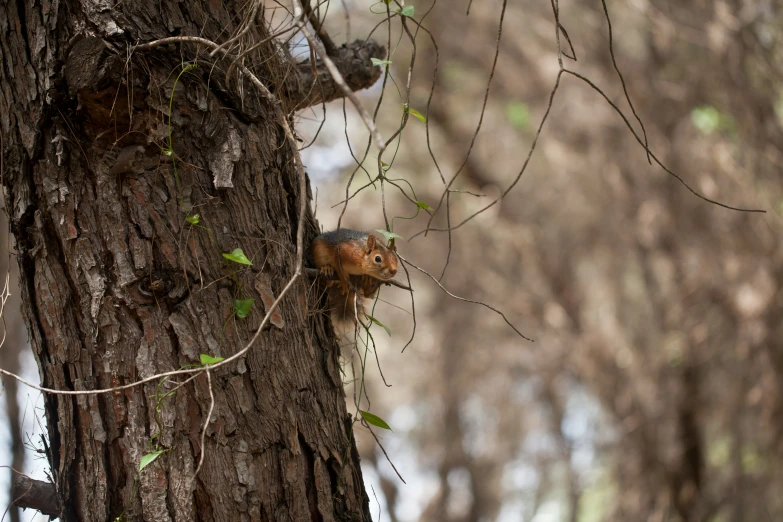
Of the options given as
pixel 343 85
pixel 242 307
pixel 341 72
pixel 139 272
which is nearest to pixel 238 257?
pixel 242 307

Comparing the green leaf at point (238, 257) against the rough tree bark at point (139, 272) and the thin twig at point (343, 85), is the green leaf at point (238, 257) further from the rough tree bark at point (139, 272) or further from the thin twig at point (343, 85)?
the thin twig at point (343, 85)

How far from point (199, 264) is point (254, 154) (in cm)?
35

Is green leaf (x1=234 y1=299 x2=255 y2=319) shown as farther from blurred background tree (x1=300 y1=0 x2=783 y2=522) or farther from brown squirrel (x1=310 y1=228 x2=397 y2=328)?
blurred background tree (x1=300 y1=0 x2=783 y2=522)

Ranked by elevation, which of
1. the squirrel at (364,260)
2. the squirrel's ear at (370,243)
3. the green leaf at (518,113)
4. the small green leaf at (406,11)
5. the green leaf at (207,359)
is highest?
the green leaf at (518,113)

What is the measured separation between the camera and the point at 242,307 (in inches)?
72.6

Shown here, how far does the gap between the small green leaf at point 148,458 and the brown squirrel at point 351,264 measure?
0.84 m

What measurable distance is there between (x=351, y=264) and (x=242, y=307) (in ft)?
3.76

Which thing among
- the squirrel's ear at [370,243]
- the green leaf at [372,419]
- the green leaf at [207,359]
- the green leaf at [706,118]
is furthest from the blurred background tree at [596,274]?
the green leaf at [207,359]

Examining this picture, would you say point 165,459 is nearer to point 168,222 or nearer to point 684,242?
point 168,222

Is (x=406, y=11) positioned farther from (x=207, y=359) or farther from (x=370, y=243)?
(x=370, y=243)

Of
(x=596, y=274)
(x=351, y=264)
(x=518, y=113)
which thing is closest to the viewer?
(x=351, y=264)

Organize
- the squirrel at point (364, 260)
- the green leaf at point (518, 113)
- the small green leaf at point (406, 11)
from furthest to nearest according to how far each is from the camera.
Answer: the green leaf at point (518, 113) → the squirrel at point (364, 260) → the small green leaf at point (406, 11)

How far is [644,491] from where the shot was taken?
756cm

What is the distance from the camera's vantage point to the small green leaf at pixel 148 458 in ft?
5.51
